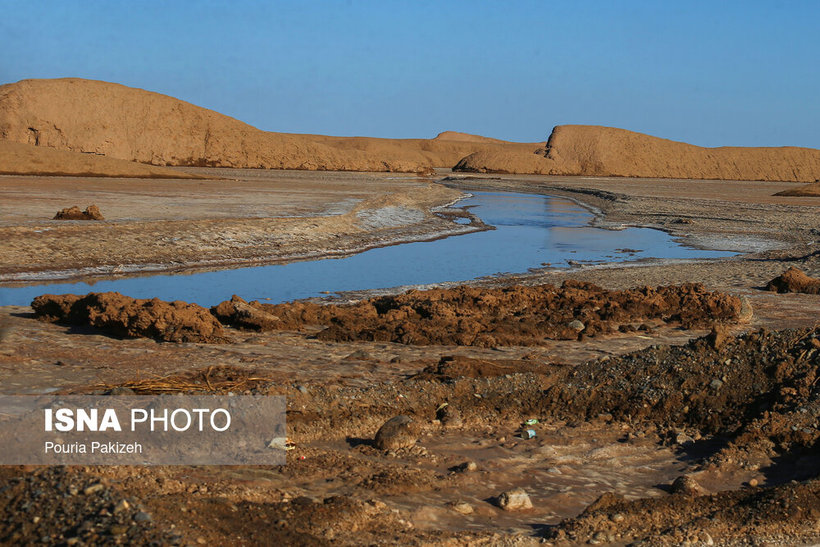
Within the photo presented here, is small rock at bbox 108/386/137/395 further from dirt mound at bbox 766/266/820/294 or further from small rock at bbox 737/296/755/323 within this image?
dirt mound at bbox 766/266/820/294

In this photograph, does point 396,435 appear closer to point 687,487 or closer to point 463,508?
point 463,508

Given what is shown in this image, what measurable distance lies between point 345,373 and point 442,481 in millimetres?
2468

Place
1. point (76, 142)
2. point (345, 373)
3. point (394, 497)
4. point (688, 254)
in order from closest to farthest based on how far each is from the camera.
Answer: point (394, 497) → point (345, 373) → point (688, 254) → point (76, 142)

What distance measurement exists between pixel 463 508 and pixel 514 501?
1.01 ft

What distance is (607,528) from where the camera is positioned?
4281 millimetres

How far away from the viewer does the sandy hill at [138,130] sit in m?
81.9

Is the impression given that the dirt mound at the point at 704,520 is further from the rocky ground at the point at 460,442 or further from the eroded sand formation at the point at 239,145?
the eroded sand formation at the point at 239,145

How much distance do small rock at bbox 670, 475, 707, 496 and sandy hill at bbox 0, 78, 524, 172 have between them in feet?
274

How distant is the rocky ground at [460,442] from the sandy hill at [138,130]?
79766mm

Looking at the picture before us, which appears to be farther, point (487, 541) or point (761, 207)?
point (761, 207)

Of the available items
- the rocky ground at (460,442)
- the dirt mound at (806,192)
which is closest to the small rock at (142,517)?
the rocky ground at (460,442)

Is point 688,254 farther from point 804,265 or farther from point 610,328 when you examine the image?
point 610,328

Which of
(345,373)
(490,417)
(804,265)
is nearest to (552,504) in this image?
(490,417)

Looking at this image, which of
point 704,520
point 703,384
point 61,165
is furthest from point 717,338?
point 61,165
